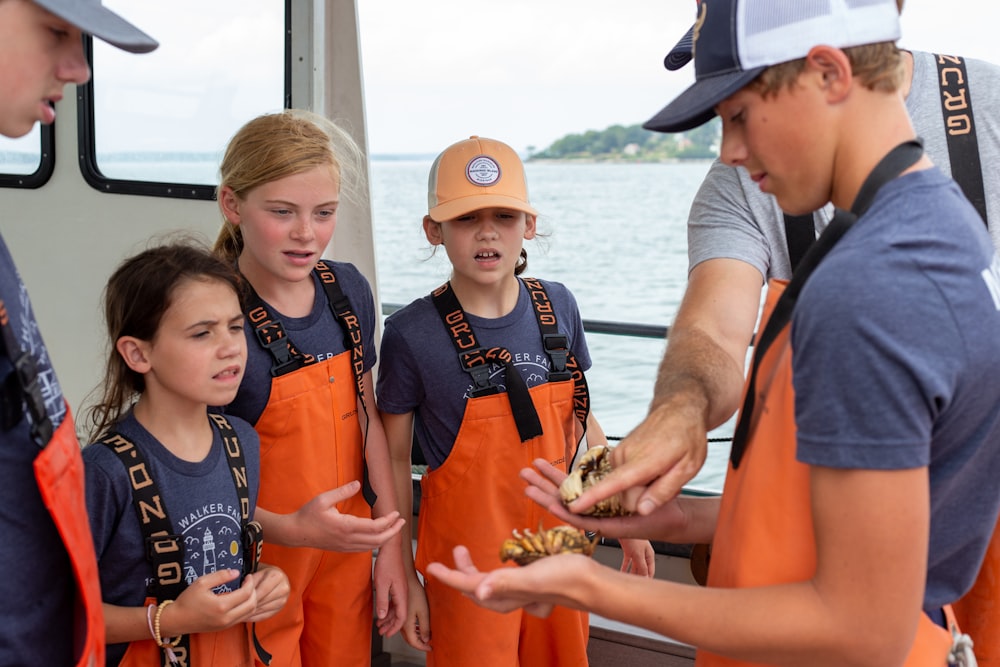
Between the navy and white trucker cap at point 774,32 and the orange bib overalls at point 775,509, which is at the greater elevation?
the navy and white trucker cap at point 774,32

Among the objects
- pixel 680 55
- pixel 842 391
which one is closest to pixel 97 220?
pixel 680 55

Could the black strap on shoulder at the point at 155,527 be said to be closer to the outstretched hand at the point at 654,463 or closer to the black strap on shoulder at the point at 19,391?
the black strap on shoulder at the point at 19,391

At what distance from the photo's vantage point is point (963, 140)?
186cm

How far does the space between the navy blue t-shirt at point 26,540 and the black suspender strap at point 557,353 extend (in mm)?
1429

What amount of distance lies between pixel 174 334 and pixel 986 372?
1612mm

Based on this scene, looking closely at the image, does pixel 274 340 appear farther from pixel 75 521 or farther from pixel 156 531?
pixel 75 521

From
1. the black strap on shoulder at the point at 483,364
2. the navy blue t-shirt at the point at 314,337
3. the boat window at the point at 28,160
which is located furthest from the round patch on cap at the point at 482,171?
the boat window at the point at 28,160

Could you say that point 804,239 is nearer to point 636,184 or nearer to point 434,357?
point 434,357

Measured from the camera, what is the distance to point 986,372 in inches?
44.0

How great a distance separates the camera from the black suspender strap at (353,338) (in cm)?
260

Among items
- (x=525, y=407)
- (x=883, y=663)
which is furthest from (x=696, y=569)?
(x=883, y=663)

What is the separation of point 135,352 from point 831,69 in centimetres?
156

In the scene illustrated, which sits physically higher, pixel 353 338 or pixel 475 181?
pixel 475 181

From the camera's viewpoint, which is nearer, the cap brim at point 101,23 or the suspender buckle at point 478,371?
the cap brim at point 101,23
